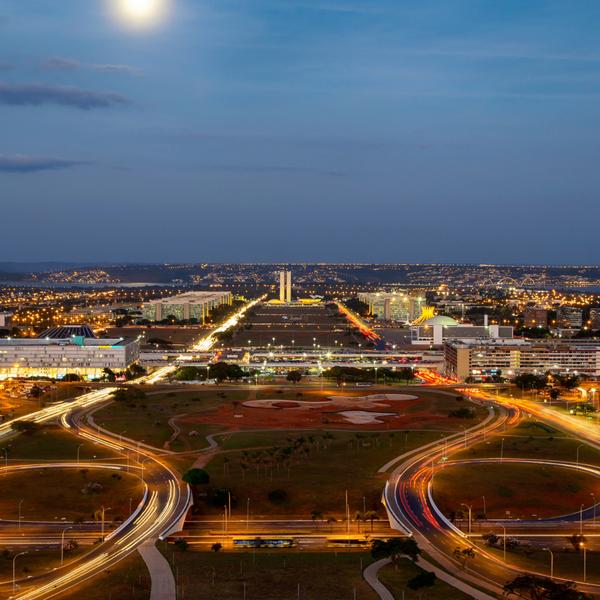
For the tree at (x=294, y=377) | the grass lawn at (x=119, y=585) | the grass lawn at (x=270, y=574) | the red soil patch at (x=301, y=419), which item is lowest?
the grass lawn at (x=270, y=574)

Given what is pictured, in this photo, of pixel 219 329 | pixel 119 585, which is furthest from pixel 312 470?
pixel 219 329

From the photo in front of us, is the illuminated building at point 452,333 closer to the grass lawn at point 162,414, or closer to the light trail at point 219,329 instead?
the light trail at point 219,329

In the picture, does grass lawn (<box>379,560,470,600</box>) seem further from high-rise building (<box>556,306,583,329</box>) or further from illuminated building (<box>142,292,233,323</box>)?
illuminated building (<box>142,292,233,323</box>)

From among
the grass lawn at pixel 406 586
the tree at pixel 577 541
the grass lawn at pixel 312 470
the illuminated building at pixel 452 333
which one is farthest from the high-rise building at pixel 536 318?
the grass lawn at pixel 406 586

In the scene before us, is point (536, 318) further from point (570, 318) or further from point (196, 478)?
point (196, 478)

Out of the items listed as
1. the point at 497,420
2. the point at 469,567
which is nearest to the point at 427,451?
the point at 497,420

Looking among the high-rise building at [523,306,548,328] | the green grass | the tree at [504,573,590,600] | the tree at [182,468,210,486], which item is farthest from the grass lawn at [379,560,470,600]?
Result: the high-rise building at [523,306,548,328]
